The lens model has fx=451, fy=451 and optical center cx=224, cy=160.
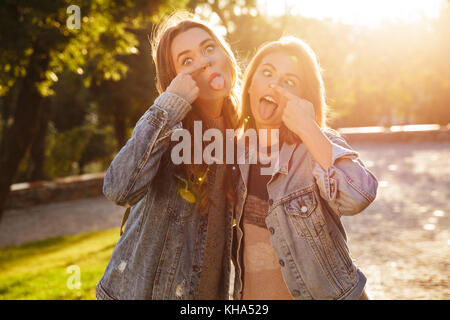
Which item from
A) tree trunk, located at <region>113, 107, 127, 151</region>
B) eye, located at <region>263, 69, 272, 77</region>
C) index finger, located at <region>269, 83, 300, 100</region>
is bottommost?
tree trunk, located at <region>113, 107, 127, 151</region>

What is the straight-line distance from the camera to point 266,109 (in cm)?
246

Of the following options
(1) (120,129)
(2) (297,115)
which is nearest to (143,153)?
(2) (297,115)

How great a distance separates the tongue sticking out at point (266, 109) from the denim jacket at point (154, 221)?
48cm

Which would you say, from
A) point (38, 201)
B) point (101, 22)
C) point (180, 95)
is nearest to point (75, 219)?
point (38, 201)

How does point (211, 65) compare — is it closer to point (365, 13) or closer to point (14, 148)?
point (14, 148)

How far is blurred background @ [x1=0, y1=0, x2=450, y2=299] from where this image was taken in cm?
615

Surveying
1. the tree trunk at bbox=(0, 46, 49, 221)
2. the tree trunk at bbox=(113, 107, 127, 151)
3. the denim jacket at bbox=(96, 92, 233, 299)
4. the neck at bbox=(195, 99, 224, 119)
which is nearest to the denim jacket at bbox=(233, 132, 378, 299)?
the denim jacket at bbox=(96, 92, 233, 299)

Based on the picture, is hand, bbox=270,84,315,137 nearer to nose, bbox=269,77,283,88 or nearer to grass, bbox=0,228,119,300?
nose, bbox=269,77,283,88

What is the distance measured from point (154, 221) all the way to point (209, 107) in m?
0.73

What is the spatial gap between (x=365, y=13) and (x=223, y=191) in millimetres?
40442

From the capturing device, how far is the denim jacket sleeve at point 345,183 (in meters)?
2.04

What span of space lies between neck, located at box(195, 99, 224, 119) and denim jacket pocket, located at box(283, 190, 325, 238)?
0.68 metres

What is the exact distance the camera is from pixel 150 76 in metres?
20.9

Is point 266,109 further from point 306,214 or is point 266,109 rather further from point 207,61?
Answer: point 306,214
